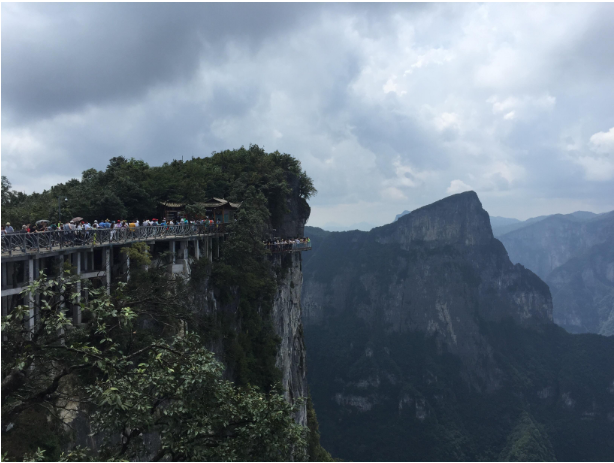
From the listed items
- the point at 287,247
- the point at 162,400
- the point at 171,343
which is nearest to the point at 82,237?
the point at 171,343

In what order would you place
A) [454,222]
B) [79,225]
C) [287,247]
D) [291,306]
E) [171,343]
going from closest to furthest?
[171,343] → [79,225] → [287,247] → [291,306] → [454,222]

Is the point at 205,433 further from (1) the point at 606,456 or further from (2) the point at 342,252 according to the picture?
(2) the point at 342,252

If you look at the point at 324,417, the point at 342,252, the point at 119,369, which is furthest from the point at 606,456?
the point at 119,369

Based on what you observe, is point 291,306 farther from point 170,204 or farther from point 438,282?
point 438,282

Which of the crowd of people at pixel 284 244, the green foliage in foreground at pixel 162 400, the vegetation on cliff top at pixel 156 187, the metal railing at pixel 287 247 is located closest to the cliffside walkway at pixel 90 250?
the green foliage in foreground at pixel 162 400

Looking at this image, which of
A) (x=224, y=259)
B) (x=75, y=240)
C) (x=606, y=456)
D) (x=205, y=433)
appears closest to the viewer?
(x=205, y=433)

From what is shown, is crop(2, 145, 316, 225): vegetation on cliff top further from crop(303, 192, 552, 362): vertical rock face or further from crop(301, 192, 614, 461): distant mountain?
crop(303, 192, 552, 362): vertical rock face

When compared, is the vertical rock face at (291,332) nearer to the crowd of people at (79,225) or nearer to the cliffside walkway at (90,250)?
the cliffside walkway at (90,250)
